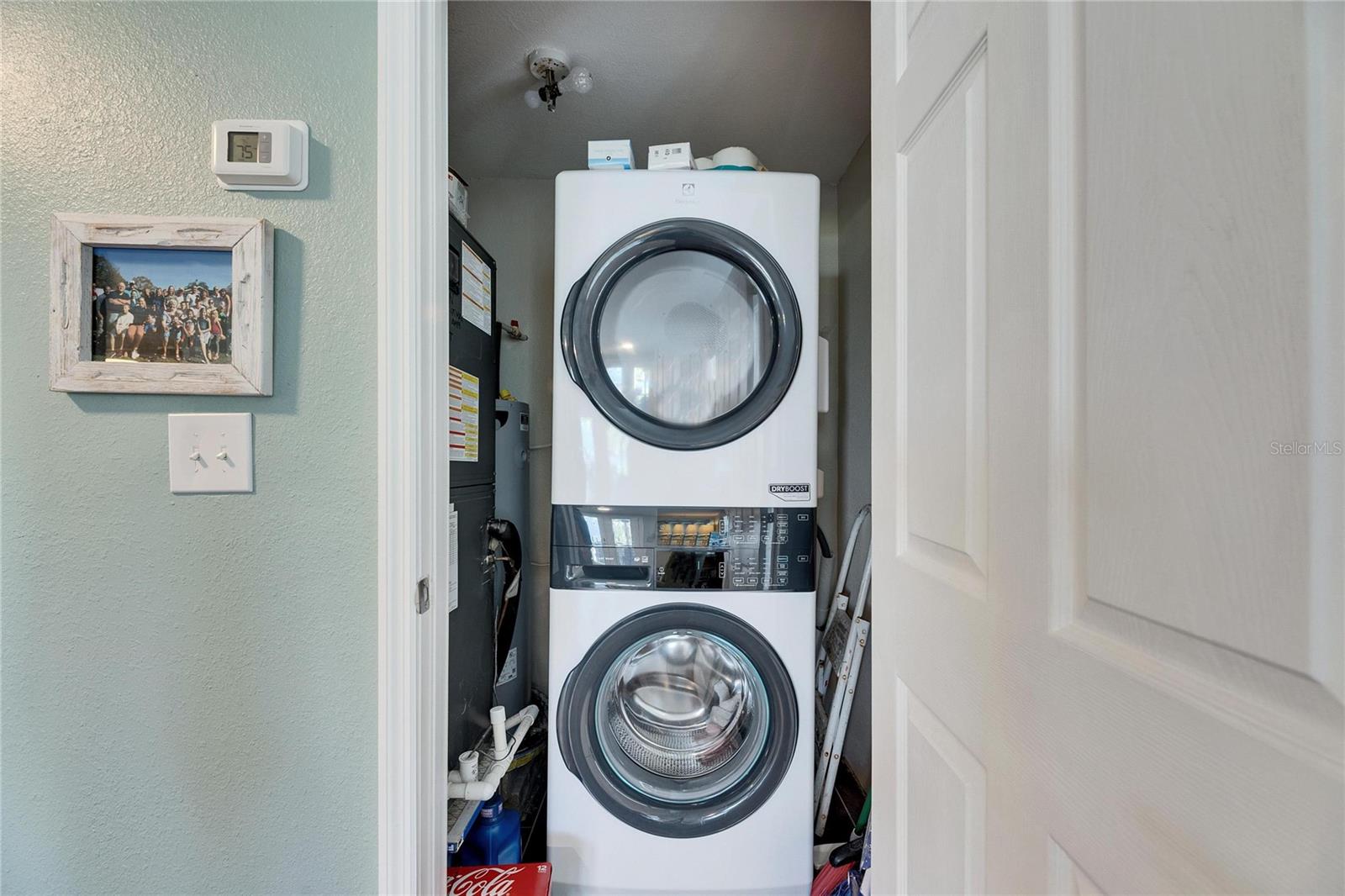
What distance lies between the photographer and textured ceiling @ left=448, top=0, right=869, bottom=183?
1411mm

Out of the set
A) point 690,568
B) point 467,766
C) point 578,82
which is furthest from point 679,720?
point 578,82

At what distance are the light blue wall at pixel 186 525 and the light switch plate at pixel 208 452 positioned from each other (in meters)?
0.02

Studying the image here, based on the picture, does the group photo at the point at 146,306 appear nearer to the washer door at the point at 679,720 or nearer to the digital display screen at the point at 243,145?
the digital display screen at the point at 243,145

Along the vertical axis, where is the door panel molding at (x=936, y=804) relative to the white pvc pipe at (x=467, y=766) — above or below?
above

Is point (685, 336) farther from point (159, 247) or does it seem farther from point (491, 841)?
point (491, 841)

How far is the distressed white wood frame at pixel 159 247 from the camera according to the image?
0.83m

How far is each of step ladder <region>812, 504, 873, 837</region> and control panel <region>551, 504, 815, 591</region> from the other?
1.29ft

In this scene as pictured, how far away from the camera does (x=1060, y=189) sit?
17.2 inches

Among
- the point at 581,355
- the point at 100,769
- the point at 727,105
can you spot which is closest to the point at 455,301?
the point at 581,355

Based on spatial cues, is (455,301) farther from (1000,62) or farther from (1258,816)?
(1258,816)

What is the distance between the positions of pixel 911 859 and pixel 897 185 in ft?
2.90

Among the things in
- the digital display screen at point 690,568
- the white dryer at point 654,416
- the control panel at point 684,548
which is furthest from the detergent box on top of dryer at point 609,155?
the digital display screen at point 690,568

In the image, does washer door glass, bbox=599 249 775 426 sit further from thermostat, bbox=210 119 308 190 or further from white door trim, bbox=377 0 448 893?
thermostat, bbox=210 119 308 190

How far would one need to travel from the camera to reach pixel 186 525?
0.87 meters
